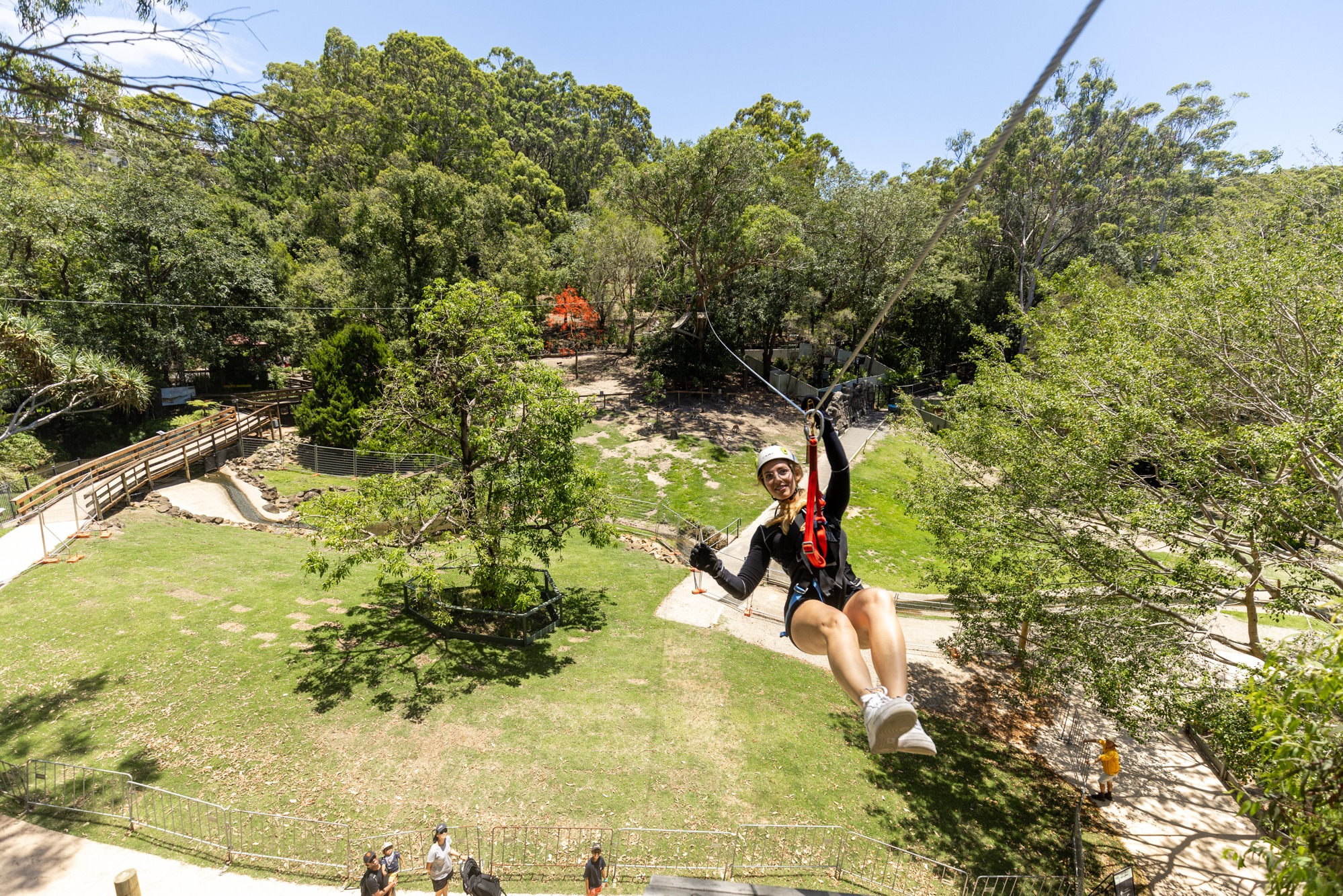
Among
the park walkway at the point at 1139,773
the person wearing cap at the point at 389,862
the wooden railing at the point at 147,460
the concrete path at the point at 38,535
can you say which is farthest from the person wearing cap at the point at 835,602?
the wooden railing at the point at 147,460

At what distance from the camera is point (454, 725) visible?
11086mm

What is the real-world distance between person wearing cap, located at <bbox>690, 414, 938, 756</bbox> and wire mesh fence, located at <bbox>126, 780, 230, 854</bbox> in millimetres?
8589

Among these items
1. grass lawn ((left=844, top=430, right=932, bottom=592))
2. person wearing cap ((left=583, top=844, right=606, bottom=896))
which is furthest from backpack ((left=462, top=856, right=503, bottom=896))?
grass lawn ((left=844, top=430, right=932, bottom=592))

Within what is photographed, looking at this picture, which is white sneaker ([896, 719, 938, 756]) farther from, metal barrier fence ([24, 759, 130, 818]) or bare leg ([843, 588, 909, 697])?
metal barrier fence ([24, 759, 130, 818])

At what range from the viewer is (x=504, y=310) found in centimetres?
1341

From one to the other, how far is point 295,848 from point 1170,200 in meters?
80.4

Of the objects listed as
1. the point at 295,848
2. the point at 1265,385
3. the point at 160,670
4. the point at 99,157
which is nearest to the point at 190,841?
the point at 295,848

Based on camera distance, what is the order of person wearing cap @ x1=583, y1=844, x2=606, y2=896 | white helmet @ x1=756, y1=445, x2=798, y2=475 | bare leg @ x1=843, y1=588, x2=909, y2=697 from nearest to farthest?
bare leg @ x1=843, y1=588, x2=909, y2=697 < white helmet @ x1=756, y1=445, x2=798, y2=475 < person wearing cap @ x1=583, y1=844, x2=606, y2=896

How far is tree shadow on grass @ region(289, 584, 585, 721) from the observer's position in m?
11.7

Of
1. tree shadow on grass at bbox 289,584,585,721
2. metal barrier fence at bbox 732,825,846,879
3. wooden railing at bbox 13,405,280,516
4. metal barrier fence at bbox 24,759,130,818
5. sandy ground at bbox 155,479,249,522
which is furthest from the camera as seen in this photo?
sandy ground at bbox 155,479,249,522

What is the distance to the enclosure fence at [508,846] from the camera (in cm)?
827

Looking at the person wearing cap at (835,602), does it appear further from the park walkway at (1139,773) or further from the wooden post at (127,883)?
the wooden post at (127,883)

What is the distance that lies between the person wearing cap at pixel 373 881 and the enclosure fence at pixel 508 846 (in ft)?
2.07

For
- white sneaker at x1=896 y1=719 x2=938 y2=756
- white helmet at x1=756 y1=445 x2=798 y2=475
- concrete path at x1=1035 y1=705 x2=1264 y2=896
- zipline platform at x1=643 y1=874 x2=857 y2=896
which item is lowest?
concrete path at x1=1035 y1=705 x2=1264 y2=896
